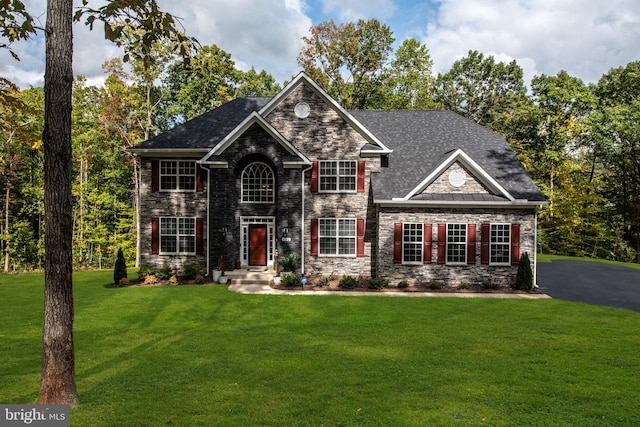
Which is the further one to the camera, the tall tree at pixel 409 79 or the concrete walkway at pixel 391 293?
the tall tree at pixel 409 79

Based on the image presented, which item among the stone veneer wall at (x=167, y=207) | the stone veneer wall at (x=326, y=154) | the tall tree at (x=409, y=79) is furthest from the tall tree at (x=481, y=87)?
the stone veneer wall at (x=167, y=207)

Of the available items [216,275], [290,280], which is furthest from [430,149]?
[216,275]

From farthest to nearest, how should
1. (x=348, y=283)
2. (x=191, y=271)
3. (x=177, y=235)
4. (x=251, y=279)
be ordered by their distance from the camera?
(x=177, y=235), (x=191, y=271), (x=251, y=279), (x=348, y=283)

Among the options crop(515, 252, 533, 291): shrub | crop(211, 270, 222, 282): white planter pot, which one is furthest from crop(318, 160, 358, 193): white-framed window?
crop(515, 252, 533, 291): shrub

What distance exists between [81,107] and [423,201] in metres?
32.2

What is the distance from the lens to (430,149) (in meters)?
21.4

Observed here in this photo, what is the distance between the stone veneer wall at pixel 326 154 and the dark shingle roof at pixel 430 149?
150 centimetres

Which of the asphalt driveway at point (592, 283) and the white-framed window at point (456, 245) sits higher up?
the white-framed window at point (456, 245)

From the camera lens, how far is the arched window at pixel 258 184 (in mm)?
20281

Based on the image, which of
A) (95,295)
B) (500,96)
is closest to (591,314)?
(95,295)

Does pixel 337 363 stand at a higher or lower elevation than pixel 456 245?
lower

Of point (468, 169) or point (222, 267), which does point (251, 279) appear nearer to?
point (222, 267)

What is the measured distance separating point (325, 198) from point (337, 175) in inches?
51.2

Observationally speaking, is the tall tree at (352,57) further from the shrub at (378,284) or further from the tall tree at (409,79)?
the shrub at (378,284)
